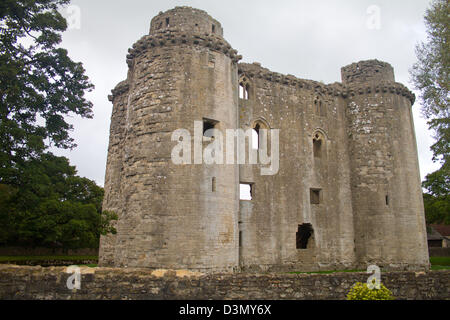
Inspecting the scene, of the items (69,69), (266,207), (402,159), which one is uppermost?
(69,69)

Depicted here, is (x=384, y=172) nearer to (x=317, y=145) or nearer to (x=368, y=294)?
(x=317, y=145)

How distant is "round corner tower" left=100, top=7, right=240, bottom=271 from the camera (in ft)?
43.8

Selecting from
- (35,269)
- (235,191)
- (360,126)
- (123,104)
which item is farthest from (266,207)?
(35,269)

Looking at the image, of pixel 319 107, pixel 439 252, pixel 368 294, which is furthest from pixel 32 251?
pixel 439 252

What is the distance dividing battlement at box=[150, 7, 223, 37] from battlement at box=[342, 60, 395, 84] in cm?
1010

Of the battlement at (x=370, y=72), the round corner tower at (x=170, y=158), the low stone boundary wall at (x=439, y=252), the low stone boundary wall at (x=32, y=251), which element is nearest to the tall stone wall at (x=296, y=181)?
the battlement at (x=370, y=72)

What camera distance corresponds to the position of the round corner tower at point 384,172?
19.6 meters

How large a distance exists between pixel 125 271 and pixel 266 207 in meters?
10.00

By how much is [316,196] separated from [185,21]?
10.9 m

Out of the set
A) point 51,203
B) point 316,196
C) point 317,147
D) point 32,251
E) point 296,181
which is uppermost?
point 317,147

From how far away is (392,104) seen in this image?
21391 millimetres

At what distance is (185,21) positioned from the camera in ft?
51.9
